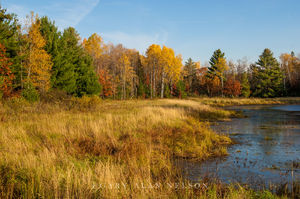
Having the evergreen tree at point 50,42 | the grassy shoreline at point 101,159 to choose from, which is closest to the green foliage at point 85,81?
the evergreen tree at point 50,42

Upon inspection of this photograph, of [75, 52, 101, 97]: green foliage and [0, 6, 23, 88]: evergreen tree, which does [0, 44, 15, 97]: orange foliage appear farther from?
[75, 52, 101, 97]: green foliage

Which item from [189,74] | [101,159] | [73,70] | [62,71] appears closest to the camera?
[101,159]

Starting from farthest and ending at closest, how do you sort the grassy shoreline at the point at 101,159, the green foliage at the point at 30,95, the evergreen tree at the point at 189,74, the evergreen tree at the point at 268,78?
the evergreen tree at the point at 189,74 < the evergreen tree at the point at 268,78 < the green foliage at the point at 30,95 < the grassy shoreline at the point at 101,159

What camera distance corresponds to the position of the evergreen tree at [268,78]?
185 feet

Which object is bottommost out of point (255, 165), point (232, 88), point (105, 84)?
point (255, 165)

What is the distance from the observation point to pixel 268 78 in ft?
187

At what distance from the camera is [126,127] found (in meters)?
11.1

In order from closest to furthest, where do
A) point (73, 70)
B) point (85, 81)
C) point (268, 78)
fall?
point (73, 70) < point (85, 81) < point (268, 78)

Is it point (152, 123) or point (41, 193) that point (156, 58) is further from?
point (41, 193)

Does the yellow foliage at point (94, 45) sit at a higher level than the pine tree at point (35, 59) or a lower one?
higher

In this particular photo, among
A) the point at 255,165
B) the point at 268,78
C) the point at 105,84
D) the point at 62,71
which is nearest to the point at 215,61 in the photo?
the point at 268,78

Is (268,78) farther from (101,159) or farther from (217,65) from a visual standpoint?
(101,159)

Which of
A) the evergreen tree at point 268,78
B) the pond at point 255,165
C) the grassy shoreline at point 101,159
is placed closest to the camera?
the grassy shoreline at point 101,159

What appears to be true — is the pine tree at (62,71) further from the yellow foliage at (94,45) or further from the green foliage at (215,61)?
the green foliage at (215,61)
